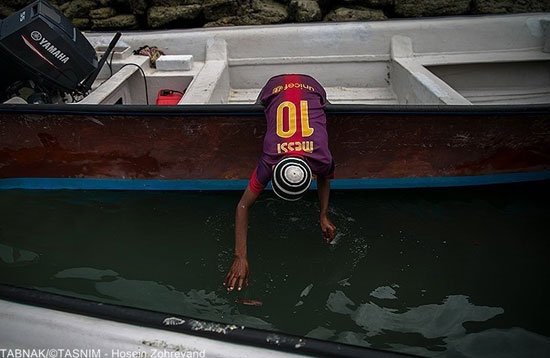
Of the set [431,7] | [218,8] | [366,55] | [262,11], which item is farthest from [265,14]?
[431,7]

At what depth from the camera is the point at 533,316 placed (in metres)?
2.66

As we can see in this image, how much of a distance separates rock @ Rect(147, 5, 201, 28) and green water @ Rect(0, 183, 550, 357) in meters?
2.60

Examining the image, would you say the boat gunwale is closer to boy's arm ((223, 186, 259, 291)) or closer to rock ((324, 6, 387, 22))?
boy's arm ((223, 186, 259, 291))

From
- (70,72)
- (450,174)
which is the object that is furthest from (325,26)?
(70,72)

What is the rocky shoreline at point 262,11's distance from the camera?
213 inches

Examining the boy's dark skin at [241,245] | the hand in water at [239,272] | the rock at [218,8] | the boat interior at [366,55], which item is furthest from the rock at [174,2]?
the hand in water at [239,272]

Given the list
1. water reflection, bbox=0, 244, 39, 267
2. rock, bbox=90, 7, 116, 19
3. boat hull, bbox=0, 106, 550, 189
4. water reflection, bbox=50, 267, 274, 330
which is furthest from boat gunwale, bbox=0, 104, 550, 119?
rock, bbox=90, 7, 116, 19

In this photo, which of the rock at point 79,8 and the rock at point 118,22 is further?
the rock at point 79,8

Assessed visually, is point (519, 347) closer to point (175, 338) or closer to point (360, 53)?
point (175, 338)

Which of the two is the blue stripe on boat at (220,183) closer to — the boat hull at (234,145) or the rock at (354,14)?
the boat hull at (234,145)

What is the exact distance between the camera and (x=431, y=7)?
5.41 metres

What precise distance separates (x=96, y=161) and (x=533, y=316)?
303 cm

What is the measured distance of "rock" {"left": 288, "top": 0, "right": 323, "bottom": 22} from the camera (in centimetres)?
538

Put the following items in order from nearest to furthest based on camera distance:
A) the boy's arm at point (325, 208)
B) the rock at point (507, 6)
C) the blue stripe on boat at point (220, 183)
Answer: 1. the boy's arm at point (325, 208)
2. the blue stripe on boat at point (220, 183)
3. the rock at point (507, 6)
